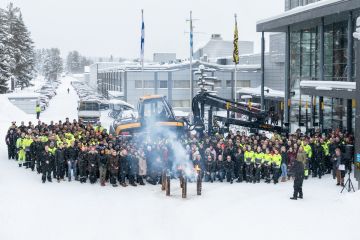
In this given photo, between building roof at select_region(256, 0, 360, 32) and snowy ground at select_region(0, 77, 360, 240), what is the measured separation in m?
11.3

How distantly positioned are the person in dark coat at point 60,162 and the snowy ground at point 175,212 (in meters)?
0.64

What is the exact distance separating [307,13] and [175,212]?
1984 centimetres

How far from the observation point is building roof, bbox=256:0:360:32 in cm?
2788

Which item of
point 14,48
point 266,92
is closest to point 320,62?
point 266,92

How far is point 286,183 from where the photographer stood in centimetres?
2122

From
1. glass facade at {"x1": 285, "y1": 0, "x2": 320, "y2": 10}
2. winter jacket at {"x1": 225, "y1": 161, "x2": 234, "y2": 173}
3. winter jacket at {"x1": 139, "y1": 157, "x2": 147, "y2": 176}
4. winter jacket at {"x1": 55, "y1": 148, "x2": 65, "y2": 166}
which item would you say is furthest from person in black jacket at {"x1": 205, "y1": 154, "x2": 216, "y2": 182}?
glass facade at {"x1": 285, "y1": 0, "x2": 320, "y2": 10}

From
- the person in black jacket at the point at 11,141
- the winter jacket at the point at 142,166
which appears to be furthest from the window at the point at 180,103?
the winter jacket at the point at 142,166

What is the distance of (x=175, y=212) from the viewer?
16.8 meters

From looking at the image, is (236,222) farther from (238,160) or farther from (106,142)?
(106,142)

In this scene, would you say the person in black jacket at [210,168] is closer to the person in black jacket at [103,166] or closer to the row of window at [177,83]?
the person in black jacket at [103,166]

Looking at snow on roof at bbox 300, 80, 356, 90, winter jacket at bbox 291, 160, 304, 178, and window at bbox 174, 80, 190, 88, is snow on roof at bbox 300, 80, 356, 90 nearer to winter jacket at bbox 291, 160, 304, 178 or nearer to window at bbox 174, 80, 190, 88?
winter jacket at bbox 291, 160, 304, 178

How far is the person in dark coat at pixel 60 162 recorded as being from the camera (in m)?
21.1

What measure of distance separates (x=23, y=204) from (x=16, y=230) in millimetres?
2951

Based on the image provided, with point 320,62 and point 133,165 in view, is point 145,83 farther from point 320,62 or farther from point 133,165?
point 133,165
